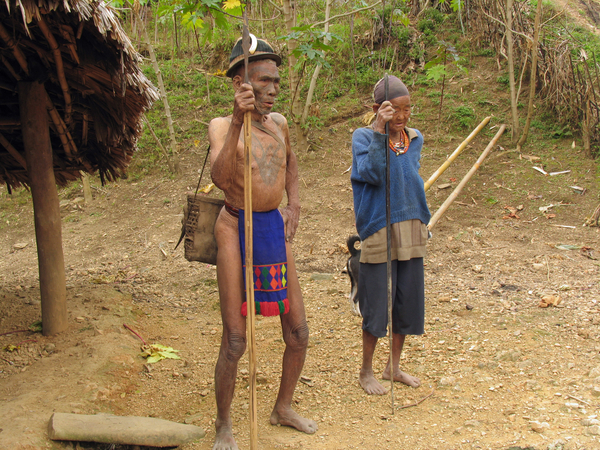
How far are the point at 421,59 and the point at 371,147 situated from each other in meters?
6.87

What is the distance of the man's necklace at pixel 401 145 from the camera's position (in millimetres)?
2883

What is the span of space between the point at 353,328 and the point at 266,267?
5.93ft

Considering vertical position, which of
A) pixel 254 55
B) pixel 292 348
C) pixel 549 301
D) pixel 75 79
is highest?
pixel 75 79

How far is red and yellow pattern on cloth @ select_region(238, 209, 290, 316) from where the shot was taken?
2.54 m

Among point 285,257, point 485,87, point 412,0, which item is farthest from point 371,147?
point 412,0

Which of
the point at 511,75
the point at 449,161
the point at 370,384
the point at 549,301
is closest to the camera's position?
the point at 370,384

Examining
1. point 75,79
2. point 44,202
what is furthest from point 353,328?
point 75,79

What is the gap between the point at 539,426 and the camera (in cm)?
250

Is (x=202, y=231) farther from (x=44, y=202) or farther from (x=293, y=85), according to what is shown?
(x=293, y=85)

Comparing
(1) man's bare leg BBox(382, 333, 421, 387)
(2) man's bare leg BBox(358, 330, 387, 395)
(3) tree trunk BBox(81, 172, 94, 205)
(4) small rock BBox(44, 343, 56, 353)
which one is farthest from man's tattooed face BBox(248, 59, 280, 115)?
(3) tree trunk BBox(81, 172, 94, 205)

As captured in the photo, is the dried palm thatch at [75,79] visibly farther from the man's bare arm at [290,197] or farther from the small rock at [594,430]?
the small rock at [594,430]

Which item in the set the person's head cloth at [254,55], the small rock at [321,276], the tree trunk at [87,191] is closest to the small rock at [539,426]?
the person's head cloth at [254,55]

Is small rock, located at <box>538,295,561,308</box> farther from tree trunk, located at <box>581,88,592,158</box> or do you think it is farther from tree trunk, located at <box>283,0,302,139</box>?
tree trunk, located at <box>283,0,302,139</box>

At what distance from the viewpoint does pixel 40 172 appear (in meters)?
3.77
